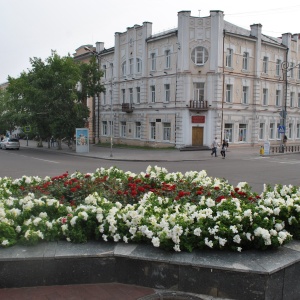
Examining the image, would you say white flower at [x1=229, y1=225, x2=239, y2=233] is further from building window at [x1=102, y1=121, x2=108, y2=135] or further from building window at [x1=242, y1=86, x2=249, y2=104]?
building window at [x1=102, y1=121, x2=108, y2=135]

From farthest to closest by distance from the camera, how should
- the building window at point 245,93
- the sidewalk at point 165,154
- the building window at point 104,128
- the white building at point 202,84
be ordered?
the building window at point 104,128 < the building window at point 245,93 < the white building at point 202,84 < the sidewalk at point 165,154

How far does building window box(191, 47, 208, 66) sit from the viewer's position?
35.7 metres

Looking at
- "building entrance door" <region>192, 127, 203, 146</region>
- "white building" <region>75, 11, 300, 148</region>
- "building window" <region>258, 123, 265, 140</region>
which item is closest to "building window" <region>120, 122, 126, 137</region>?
"white building" <region>75, 11, 300, 148</region>

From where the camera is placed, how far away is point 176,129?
1431 inches

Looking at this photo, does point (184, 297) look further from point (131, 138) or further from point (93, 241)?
point (131, 138)

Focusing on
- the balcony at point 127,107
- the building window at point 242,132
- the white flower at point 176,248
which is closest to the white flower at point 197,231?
the white flower at point 176,248

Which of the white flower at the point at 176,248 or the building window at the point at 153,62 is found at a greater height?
the building window at the point at 153,62

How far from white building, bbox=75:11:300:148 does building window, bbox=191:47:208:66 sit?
0.31 feet

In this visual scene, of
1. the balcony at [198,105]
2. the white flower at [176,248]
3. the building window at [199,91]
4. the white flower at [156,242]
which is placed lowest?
the white flower at [176,248]

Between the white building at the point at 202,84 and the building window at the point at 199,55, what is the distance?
94 millimetres

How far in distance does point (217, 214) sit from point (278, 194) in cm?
156

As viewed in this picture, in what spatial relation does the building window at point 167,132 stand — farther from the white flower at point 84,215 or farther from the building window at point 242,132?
the white flower at point 84,215

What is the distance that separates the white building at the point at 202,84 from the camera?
35.7m

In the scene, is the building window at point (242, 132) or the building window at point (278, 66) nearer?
the building window at point (242, 132)
